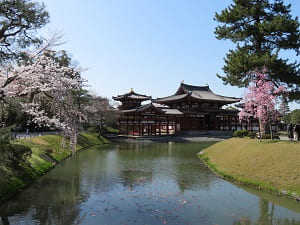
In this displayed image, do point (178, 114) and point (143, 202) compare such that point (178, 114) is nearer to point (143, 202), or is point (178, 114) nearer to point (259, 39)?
point (259, 39)

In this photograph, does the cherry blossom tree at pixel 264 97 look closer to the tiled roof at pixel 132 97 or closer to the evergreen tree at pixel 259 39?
the evergreen tree at pixel 259 39

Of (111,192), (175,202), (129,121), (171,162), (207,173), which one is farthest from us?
(129,121)

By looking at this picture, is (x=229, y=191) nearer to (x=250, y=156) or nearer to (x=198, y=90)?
(x=250, y=156)

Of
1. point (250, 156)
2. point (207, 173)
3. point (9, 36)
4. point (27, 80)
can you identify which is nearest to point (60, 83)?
point (27, 80)

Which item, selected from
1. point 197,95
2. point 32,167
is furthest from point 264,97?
point 197,95

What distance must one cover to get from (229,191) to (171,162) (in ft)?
33.2

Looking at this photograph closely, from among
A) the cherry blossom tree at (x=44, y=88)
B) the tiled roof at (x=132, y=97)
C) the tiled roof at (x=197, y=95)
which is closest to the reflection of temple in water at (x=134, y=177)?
the cherry blossom tree at (x=44, y=88)

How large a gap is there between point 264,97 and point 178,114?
30881mm

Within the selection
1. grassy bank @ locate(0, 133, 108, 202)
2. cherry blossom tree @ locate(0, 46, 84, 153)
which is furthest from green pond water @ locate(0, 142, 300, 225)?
cherry blossom tree @ locate(0, 46, 84, 153)

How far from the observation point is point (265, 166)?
17.9 meters

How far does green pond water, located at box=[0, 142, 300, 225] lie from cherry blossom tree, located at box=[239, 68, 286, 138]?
10.4m

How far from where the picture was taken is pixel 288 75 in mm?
27594

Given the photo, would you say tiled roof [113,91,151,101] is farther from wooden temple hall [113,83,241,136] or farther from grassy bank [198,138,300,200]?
grassy bank [198,138,300,200]

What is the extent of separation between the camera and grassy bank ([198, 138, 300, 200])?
15.3m
